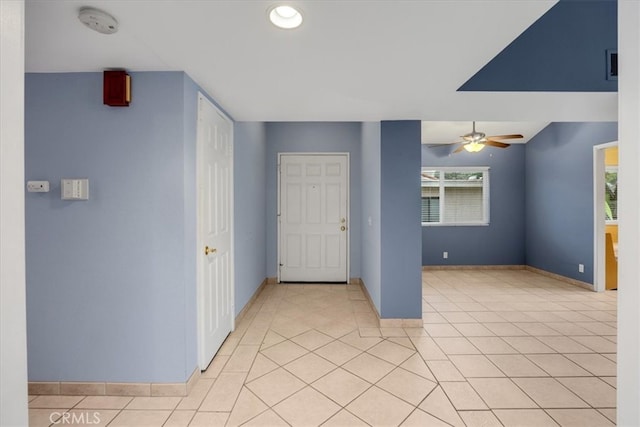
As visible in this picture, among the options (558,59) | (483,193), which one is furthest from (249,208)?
(483,193)

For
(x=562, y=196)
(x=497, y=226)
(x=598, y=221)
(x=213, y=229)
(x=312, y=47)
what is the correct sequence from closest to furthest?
(x=312, y=47) → (x=213, y=229) → (x=598, y=221) → (x=562, y=196) → (x=497, y=226)

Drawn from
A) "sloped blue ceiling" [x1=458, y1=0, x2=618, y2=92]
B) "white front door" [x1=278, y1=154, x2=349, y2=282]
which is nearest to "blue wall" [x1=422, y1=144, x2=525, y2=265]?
"white front door" [x1=278, y1=154, x2=349, y2=282]

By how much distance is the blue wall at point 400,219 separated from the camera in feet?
9.66

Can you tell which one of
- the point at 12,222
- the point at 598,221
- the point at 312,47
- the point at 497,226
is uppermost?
the point at 312,47

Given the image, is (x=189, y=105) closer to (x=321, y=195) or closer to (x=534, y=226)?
(x=321, y=195)

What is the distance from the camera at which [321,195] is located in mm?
4625

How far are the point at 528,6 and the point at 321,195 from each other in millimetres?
3556

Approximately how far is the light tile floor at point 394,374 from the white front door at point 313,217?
1.01 meters

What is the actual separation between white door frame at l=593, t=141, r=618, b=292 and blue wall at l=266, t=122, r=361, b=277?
355cm

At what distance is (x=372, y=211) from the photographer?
3.45m

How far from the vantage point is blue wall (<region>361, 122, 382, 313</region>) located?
10.3 feet

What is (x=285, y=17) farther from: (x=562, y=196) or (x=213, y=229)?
(x=562, y=196)

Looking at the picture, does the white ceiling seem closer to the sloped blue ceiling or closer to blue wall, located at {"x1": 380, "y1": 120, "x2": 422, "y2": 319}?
the sloped blue ceiling

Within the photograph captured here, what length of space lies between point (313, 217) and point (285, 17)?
11.3ft
